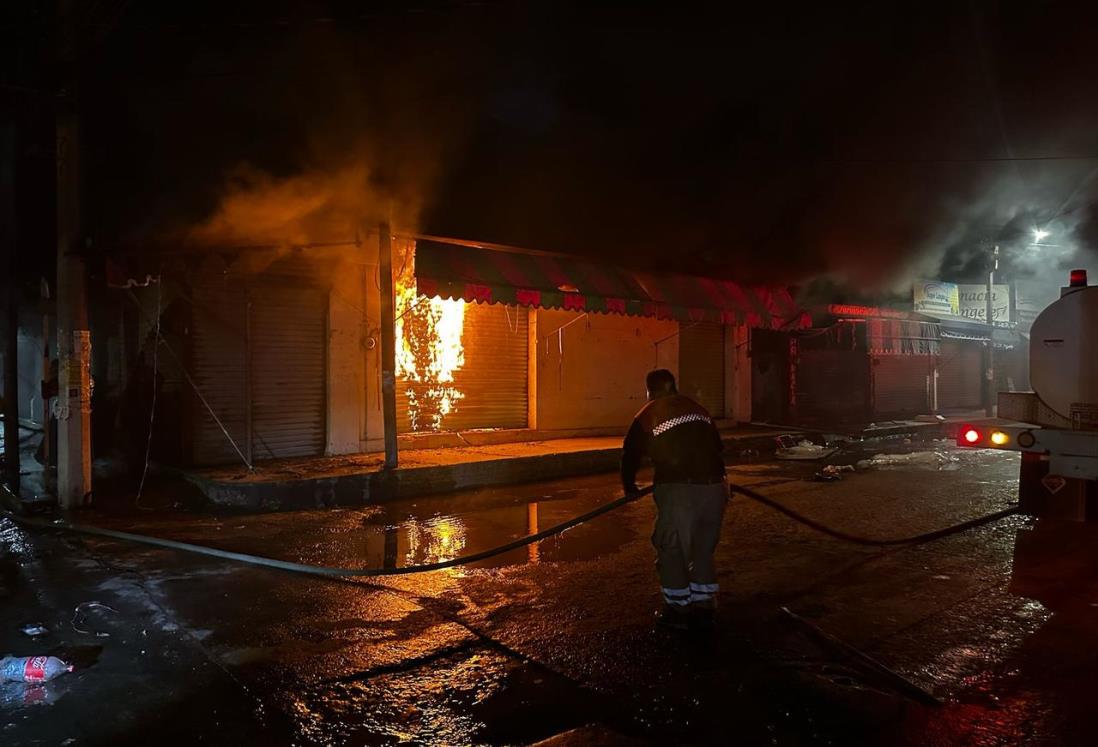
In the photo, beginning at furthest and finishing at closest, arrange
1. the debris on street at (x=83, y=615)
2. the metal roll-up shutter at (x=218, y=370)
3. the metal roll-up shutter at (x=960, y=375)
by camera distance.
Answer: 1. the metal roll-up shutter at (x=960, y=375)
2. the metal roll-up shutter at (x=218, y=370)
3. the debris on street at (x=83, y=615)

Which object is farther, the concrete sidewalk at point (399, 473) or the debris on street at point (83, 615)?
the concrete sidewalk at point (399, 473)

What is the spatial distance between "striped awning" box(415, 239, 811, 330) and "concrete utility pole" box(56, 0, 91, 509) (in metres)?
3.91

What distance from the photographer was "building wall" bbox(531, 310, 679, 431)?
13.1 metres

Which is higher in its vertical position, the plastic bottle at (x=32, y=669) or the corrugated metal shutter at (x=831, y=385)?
the corrugated metal shutter at (x=831, y=385)

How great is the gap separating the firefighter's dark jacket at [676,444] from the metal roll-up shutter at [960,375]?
2124cm

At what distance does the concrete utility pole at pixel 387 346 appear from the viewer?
922 centimetres

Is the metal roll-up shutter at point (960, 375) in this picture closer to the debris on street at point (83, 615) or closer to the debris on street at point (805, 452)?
the debris on street at point (805, 452)

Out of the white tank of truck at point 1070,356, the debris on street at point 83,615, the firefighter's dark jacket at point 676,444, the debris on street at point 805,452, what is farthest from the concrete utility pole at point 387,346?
the debris on street at point 805,452

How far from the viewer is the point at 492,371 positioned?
1242cm

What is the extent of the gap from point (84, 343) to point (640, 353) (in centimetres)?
987

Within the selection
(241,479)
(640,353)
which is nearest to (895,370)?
(640,353)

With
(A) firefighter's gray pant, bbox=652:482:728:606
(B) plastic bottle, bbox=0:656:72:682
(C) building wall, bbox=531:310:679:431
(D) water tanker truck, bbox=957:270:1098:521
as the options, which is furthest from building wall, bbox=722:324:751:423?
(B) plastic bottle, bbox=0:656:72:682

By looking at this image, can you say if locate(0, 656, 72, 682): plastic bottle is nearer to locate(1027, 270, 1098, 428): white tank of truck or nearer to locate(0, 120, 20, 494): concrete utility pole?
locate(0, 120, 20, 494): concrete utility pole

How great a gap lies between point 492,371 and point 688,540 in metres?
8.29
